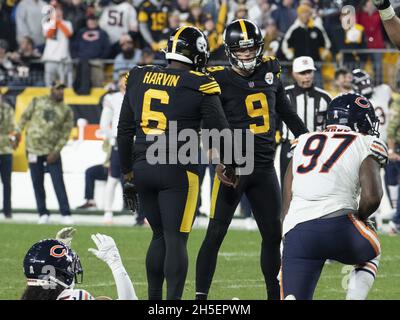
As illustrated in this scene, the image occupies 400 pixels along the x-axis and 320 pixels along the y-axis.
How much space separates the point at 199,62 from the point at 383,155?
1.79 meters

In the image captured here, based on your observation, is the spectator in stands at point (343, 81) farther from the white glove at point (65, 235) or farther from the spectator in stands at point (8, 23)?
the spectator in stands at point (8, 23)

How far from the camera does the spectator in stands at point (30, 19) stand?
1886 centimetres

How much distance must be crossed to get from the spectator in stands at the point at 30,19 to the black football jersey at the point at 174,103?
11.7 meters

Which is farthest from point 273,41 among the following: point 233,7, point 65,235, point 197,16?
point 65,235

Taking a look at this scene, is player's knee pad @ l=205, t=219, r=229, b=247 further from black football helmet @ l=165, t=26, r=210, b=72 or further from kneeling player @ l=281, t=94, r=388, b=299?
kneeling player @ l=281, t=94, r=388, b=299

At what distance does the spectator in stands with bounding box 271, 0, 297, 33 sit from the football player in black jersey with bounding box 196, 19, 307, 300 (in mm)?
9894

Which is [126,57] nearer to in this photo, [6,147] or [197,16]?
[197,16]

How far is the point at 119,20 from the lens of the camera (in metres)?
18.5

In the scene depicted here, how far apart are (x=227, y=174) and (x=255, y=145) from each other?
63 centimetres

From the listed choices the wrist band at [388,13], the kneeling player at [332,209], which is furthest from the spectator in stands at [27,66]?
the kneeling player at [332,209]

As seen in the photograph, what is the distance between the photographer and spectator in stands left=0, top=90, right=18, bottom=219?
14.8 meters

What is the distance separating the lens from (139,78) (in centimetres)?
753
